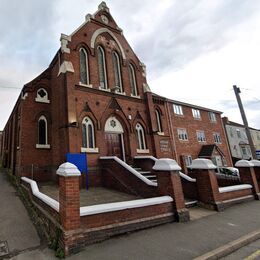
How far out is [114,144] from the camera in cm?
1364

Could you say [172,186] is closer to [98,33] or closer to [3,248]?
[3,248]

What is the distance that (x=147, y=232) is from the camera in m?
5.60

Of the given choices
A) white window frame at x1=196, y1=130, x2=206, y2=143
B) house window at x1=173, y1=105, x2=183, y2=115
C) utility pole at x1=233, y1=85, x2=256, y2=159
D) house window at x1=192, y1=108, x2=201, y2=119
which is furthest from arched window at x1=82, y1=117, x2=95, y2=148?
house window at x1=192, y1=108, x2=201, y2=119

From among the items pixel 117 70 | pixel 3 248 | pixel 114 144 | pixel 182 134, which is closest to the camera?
pixel 3 248

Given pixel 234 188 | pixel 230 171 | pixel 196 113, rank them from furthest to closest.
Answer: pixel 196 113
pixel 230 171
pixel 234 188

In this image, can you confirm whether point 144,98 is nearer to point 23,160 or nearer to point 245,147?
point 23,160

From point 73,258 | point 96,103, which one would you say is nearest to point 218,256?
point 73,258

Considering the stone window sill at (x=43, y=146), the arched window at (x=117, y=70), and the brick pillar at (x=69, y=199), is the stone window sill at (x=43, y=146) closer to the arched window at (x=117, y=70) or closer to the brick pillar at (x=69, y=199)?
the arched window at (x=117, y=70)

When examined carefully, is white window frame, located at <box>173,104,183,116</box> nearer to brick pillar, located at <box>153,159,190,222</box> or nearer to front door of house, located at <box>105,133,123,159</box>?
front door of house, located at <box>105,133,123,159</box>

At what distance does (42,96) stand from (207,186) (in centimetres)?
1293

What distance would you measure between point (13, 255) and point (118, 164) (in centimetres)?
669

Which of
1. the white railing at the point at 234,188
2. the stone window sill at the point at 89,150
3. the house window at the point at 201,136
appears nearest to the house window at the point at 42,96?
the stone window sill at the point at 89,150

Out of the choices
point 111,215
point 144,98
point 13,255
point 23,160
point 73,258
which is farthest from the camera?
point 144,98

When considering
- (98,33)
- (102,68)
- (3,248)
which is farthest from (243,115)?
(3,248)
